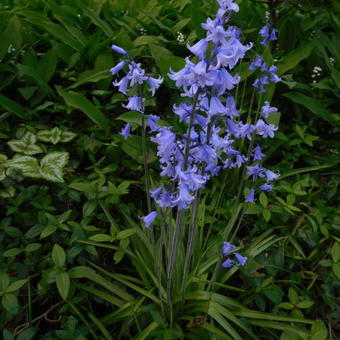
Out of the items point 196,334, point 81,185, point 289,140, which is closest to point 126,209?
point 81,185

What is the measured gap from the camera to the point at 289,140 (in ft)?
9.17

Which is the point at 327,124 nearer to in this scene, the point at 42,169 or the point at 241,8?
the point at 241,8

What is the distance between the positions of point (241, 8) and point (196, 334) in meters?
2.61

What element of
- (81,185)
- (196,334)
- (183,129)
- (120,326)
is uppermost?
(183,129)

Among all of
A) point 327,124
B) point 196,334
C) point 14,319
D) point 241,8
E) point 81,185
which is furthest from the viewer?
point 241,8

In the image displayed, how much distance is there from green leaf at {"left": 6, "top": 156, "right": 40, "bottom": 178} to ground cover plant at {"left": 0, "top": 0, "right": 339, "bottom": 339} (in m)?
0.01

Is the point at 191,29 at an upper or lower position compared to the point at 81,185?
upper

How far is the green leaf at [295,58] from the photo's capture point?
9.42 feet

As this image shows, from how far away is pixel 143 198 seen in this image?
2570 mm

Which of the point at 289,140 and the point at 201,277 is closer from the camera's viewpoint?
the point at 201,277

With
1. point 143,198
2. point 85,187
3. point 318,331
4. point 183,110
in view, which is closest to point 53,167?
point 85,187

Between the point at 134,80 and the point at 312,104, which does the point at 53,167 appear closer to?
the point at 134,80

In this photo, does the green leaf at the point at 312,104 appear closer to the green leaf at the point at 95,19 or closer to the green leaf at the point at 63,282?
the green leaf at the point at 95,19

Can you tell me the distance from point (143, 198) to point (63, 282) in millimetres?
911
